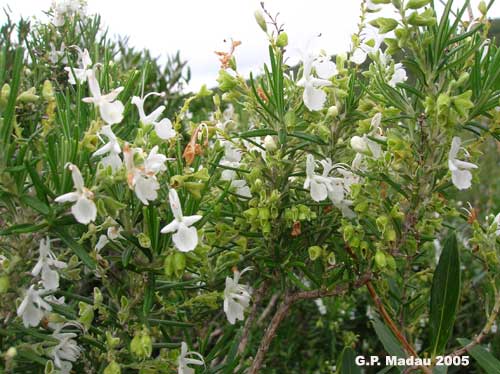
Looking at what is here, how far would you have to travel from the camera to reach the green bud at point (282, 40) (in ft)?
4.28

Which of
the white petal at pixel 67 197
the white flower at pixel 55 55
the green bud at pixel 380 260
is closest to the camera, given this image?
the white petal at pixel 67 197

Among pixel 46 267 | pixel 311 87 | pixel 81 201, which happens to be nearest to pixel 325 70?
pixel 311 87

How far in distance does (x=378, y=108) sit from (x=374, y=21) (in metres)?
0.20

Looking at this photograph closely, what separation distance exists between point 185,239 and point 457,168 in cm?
62

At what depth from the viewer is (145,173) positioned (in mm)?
Result: 973

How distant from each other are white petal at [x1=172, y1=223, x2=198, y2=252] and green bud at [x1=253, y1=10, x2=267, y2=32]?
595 mm

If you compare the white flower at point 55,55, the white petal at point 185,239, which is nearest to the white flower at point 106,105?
the white petal at point 185,239

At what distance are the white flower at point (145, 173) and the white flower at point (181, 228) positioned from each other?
51mm

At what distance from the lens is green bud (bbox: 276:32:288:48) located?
1304 millimetres

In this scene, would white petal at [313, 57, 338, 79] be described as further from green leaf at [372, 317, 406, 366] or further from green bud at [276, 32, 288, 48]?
green leaf at [372, 317, 406, 366]

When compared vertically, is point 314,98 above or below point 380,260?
above

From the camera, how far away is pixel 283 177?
1.31 m

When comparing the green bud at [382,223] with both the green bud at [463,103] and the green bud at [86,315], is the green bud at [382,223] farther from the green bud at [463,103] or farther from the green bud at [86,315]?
the green bud at [86,315]

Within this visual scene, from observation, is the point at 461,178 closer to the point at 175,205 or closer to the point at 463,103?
the point at 463,103
